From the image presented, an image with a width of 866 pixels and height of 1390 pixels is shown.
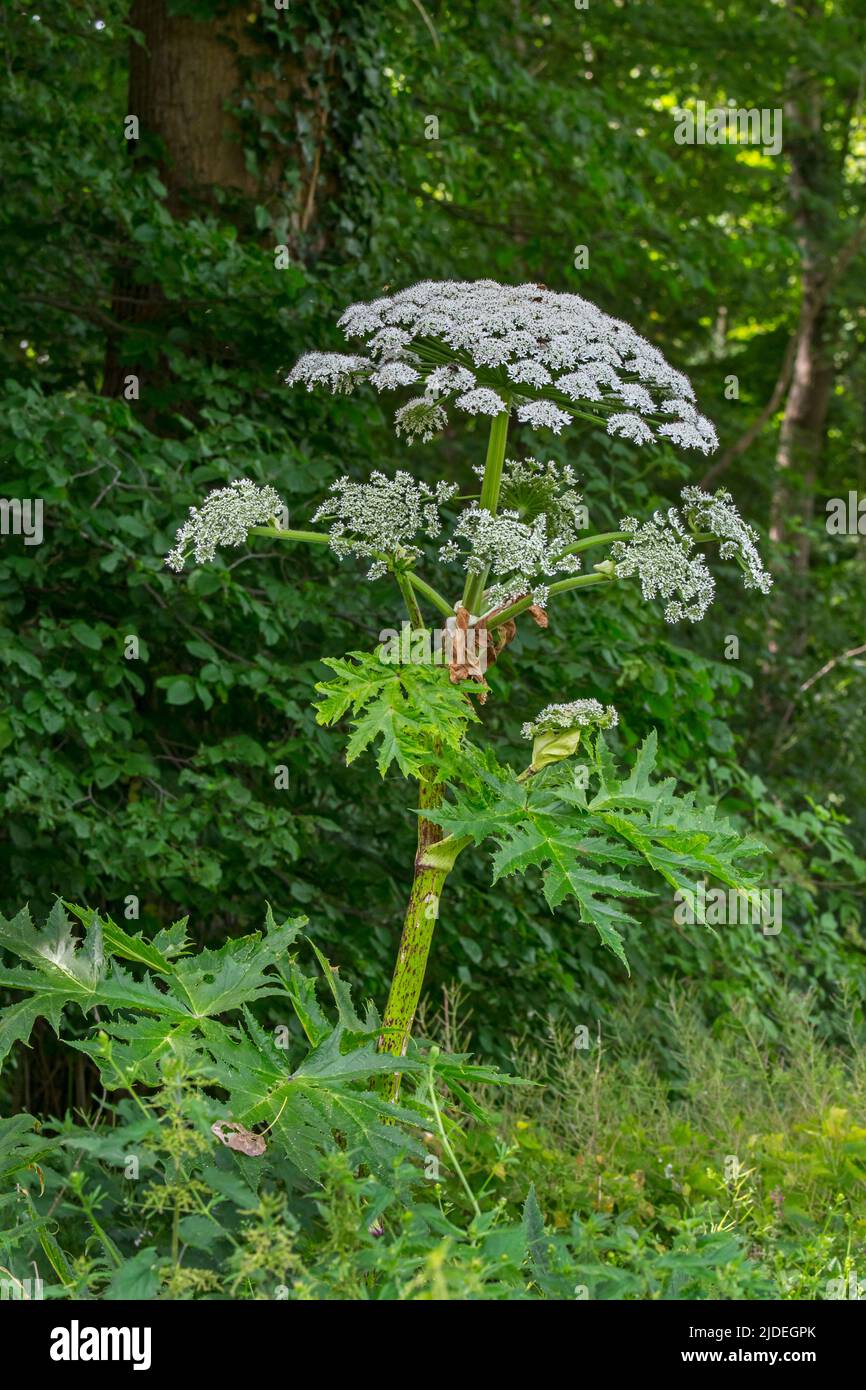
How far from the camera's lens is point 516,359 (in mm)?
2609

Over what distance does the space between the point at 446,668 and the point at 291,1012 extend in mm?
2555

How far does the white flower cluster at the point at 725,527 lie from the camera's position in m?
2.60

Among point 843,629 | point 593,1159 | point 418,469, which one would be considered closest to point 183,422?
point 593,1159

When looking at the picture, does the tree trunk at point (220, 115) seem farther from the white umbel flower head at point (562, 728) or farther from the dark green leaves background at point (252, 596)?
the white umbel flower head at point (562, 728)

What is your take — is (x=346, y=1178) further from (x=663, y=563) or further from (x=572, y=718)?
(x=663, y=563)

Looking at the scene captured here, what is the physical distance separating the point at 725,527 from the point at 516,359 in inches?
18.6

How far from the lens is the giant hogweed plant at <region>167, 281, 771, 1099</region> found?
240cm
